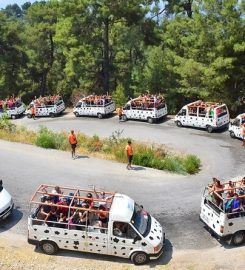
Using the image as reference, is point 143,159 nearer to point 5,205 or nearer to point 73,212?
point 5,205

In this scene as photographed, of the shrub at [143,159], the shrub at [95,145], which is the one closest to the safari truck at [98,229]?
the shrub at [143,159]

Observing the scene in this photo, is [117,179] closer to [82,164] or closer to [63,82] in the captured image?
[82,164]

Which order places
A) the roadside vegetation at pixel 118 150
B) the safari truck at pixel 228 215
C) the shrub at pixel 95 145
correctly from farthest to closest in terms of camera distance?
the shrub at pixel 95 145, the roadside vegetation at pixel 118 150, the safari truck at pixel 228 215

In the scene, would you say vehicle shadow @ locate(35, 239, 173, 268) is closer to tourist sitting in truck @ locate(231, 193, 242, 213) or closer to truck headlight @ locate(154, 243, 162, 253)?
truck headlight @ locate(154, 243, 162, 253)

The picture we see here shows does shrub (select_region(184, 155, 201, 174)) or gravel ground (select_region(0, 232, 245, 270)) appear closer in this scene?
gravel ground (select_region(0, 232, 245, 270))

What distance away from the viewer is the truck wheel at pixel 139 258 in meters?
16.6

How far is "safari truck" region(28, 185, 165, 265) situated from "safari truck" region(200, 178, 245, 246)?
83.3 inches

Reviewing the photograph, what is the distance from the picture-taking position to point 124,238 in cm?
1658

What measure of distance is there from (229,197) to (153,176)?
23.7ft

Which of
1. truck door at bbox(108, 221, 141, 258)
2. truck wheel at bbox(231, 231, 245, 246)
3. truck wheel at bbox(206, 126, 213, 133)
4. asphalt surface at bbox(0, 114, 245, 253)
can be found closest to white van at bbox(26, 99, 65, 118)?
asphalt surface at bbox(0, 114, 245, 253)

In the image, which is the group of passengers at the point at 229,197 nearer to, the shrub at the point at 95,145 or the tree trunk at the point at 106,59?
the shrub at the point at 95,145

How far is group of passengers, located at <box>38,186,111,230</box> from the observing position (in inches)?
669

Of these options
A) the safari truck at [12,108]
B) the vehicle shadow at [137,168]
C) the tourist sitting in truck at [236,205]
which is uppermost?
the tourist sitting in truck at [236,205]

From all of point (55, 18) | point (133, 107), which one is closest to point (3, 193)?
point (133, 107)
